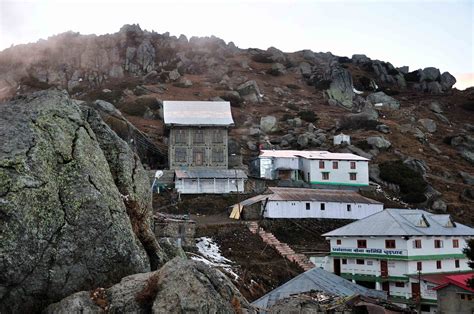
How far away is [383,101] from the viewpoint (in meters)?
136

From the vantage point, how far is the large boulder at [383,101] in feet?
433

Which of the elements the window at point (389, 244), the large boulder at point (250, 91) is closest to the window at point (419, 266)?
the window at point (389, 244)

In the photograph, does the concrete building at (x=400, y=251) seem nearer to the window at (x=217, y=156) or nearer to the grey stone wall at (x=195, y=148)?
the window at (x=217, y=156)

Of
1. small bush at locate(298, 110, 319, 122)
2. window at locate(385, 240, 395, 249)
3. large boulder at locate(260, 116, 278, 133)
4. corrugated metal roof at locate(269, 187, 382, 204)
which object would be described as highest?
small bush at locate(298, 110, 319, 122)

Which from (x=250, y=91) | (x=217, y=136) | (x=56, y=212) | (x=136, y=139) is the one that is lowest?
(x=136, y=139)

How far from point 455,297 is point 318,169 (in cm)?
3605

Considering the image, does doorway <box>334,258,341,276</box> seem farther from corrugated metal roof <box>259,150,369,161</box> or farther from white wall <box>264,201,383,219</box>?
corrugated metal roof <box>259,150,369,161</box>

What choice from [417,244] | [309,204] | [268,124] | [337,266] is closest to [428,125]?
[268,124]

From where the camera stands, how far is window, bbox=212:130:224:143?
7488 centimetres

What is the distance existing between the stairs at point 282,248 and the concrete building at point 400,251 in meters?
4.16

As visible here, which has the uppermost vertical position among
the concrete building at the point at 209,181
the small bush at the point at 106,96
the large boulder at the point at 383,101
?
the small bush at the point at 106,96

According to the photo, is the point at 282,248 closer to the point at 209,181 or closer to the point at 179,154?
the point at 209,181

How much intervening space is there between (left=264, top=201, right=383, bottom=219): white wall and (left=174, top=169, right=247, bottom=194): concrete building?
969cm

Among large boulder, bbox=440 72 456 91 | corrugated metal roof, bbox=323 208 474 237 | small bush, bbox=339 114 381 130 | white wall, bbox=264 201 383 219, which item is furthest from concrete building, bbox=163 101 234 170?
large boulder, bbox=440 72 456 91
